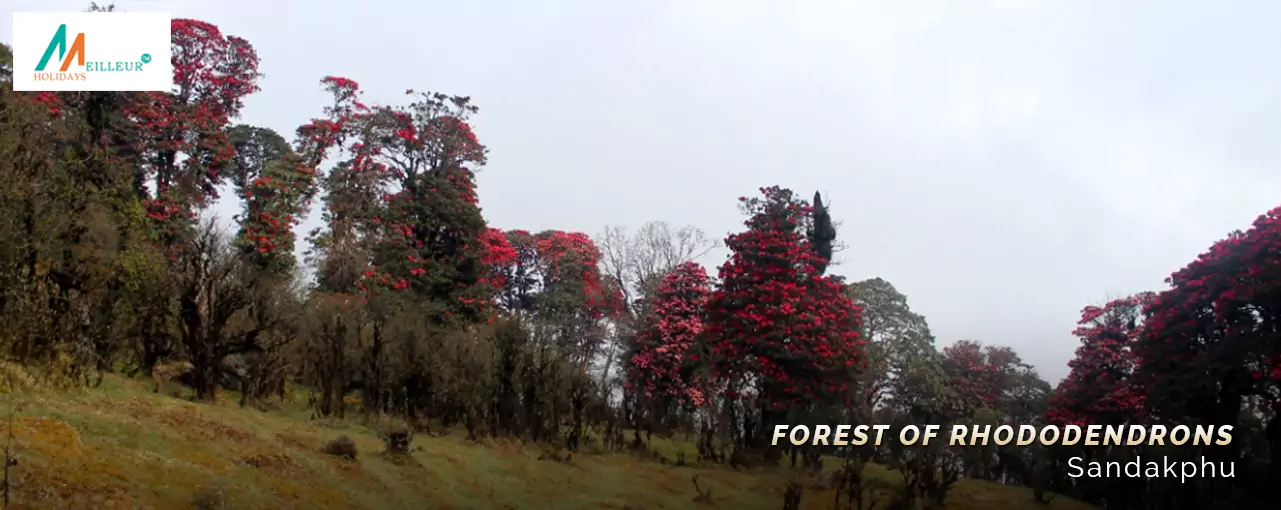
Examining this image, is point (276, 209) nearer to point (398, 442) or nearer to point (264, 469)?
point (398, 442)

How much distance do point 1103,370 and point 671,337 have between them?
51.8 ft

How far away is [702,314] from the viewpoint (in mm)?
33250

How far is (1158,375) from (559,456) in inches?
651

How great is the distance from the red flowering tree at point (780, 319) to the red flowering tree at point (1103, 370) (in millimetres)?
7416

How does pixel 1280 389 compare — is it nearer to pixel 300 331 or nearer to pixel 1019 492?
pixel 1019 492

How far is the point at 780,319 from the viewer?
26516mm

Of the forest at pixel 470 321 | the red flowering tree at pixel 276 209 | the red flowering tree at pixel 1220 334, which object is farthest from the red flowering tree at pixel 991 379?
the red flowering tree at pixel 276 209

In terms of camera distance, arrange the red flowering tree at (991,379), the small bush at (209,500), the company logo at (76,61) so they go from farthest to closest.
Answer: the red flowering tree at (991,379)
the company logo at (76,61)
the small bush at (209,500)

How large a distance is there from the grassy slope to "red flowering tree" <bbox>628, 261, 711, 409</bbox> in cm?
1121

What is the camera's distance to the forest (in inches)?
703

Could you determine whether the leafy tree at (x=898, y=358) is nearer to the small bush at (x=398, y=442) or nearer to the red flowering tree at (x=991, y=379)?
the red flowering tree at (x=991, y=379)

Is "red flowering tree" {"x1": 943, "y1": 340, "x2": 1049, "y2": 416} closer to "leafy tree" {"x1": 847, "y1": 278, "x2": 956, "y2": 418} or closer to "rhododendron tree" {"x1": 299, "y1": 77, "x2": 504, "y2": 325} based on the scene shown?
"leafy tree" {"x1": 847, "y1": 278, "x2": 956, "y2": 418}

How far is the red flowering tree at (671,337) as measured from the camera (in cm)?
3275

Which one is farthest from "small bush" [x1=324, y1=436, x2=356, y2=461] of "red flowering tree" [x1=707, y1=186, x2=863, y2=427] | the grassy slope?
"red flowering tree" [x1=707, y1=186, x2=863, y2=427]
